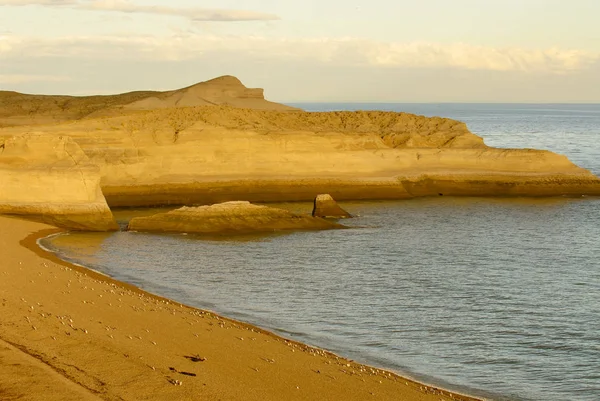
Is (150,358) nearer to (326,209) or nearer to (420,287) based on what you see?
(420,287)

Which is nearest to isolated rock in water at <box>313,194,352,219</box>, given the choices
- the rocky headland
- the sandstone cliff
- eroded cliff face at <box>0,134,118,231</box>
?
the rocky headland

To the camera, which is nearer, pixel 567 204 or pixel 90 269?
pixel 90 269

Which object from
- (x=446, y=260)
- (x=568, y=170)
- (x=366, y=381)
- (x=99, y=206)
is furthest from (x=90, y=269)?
(x=568, y=170)

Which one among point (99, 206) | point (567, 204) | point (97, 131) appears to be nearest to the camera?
point (99, 206)

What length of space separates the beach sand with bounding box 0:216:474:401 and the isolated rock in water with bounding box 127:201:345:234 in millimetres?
14366

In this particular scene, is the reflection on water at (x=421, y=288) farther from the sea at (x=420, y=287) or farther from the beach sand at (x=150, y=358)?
the beach sand at (x=150, y=358)

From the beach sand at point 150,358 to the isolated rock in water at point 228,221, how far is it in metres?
14.4

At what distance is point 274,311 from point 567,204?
96.7 feet

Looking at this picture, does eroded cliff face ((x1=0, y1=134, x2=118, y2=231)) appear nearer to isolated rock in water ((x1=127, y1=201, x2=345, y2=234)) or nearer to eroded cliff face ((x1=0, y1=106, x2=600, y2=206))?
isolated rock in water ((x1=127, y1=201, x2=345, y2=234))

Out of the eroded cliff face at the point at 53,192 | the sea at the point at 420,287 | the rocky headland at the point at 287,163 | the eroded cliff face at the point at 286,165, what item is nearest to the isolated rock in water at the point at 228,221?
the sea at the point at 420,287

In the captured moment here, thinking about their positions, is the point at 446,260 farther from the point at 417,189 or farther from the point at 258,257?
the point at 417,189

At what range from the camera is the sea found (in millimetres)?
15773

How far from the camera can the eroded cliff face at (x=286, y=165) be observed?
45406 mm

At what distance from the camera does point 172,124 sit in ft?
170
